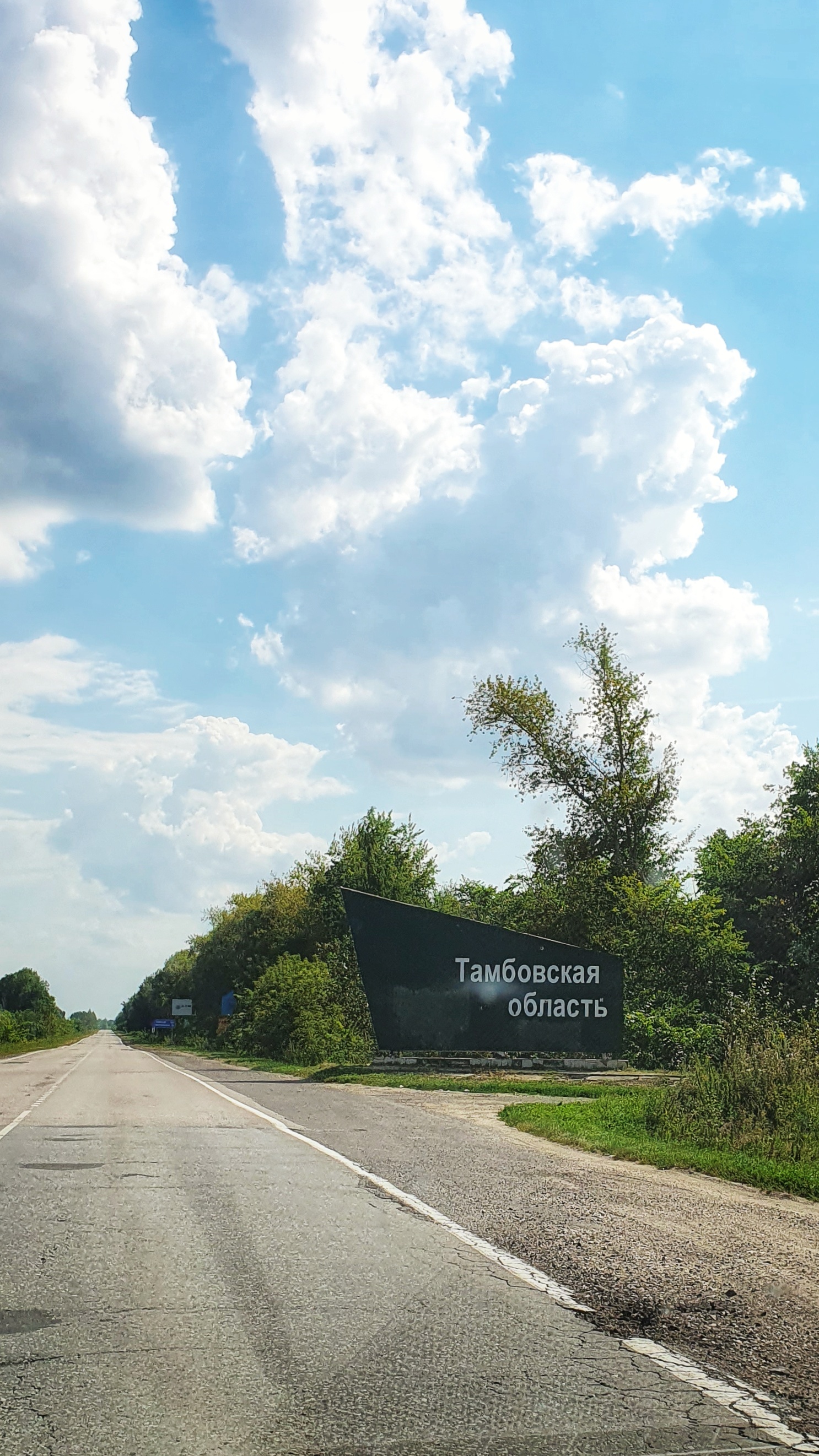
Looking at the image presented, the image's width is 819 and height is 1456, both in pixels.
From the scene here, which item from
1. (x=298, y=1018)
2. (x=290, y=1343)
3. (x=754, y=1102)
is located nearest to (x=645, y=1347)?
(x=290, y=1343)

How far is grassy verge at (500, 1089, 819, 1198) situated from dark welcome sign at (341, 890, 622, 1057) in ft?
29.0

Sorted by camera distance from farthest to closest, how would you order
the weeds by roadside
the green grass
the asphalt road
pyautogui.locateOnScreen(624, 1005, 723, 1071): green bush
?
pyautogui.locateOnScreen(624, 1005, 723, 1071): green bush, the green grass, the weeds by roadside, the asphalt road

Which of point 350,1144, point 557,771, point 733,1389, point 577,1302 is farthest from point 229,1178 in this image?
point 557,771

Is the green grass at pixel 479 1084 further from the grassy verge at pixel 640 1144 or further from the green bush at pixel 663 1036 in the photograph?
the green bush at pixel 663 1036

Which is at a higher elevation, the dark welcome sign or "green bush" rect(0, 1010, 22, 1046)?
the dark welcome sign

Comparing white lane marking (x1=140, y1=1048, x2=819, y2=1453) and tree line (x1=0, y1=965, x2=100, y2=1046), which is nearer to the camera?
white lane marking (x1=140, y1=1048, x2=819, y2=1453)

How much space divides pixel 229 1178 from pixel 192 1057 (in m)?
51.9

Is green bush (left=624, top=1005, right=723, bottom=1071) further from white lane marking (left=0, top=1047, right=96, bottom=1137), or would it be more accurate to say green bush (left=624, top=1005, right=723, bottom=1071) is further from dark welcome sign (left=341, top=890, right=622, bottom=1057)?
white lane marking (left=0, top=1047, right=96, bottom=1137)

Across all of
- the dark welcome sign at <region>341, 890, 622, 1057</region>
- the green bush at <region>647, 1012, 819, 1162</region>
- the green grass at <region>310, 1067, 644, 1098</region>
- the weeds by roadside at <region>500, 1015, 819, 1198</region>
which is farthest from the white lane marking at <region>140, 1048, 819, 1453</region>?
the dark welcome sign at <region>341, 890, 622, 1057</region>

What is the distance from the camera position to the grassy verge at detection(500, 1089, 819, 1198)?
11.2m

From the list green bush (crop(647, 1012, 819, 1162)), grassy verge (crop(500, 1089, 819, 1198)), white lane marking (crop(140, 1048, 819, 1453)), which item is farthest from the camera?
green bush (crop(647, 1012, 819, 1162))

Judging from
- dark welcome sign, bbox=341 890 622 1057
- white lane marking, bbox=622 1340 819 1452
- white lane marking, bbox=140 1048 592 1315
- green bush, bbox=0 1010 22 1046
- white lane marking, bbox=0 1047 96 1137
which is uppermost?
dark welcome sign, bbox=341 890 622 1057

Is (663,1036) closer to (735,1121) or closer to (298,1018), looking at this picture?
(735,1121)

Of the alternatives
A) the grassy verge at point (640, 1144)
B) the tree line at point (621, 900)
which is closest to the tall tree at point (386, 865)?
the tree line at point (621, 900)
